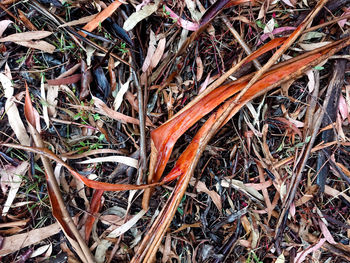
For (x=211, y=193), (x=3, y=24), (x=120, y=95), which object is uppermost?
(x=3, y=24)

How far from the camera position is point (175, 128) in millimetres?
888

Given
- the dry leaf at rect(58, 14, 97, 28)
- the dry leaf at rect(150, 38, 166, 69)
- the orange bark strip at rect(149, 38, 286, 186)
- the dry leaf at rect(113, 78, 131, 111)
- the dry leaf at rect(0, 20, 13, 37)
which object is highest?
the dry leaf at rect(0, 20, 13, 37)

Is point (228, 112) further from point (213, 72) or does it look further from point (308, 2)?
point (308, 2)

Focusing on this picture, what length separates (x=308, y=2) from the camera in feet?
3.06

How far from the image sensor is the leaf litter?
907 mm

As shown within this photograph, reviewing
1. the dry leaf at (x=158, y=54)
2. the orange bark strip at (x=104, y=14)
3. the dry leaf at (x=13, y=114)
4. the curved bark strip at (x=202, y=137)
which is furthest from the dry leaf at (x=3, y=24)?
the curved bark strip at (x=202, y=137)

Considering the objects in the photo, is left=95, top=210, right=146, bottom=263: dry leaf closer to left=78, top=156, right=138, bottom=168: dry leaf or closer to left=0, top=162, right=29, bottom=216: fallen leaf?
left=78, top=156, right=138, bottom=168: dry leaf

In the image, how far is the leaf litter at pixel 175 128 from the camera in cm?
91

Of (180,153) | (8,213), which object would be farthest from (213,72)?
(8,213)

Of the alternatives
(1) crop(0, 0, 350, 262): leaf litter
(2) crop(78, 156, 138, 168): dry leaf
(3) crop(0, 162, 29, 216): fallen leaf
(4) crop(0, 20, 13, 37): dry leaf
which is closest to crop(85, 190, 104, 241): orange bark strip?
(1) crop(0, 0, 350, 262): leaf litter

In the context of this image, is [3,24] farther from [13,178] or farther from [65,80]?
[13,178]

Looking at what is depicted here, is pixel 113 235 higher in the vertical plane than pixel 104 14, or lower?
lower

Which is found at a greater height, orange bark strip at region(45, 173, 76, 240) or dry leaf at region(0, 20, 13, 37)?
dry leaf at region(0, 20, 13, 37)

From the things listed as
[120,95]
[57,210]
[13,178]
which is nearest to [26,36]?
[120,95]
